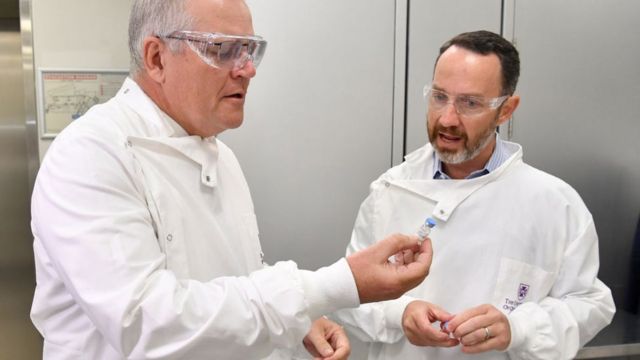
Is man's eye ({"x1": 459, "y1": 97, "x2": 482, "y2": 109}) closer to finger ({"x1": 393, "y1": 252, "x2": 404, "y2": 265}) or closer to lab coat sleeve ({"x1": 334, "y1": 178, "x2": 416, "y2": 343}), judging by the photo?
lab coat sleeve ({"x1": 334, "y1": 178, "x2": 416, "y2": 343})

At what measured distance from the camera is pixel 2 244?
2.27m

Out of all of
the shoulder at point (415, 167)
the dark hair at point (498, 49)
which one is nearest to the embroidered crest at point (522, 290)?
the shoulder at point (415, 167)

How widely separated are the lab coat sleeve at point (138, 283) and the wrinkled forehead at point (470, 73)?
25.7 inches

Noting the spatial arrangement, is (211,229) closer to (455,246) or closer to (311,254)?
(455,246)

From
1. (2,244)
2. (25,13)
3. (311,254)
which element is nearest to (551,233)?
(311,254)

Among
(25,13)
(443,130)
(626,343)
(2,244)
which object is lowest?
(626,343)

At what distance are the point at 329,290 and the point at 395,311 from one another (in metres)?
0.48

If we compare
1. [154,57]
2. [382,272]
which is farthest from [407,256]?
[154,57]

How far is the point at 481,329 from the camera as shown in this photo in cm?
113

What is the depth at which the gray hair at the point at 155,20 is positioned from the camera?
95 centimetres

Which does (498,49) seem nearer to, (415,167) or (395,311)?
(415,167)

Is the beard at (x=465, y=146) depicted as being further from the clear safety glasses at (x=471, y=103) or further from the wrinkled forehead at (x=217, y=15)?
the wrinkled forehead at (x=217, y=15)

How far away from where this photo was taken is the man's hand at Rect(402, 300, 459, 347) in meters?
1.17

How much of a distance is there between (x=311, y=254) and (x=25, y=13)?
1.28 m
